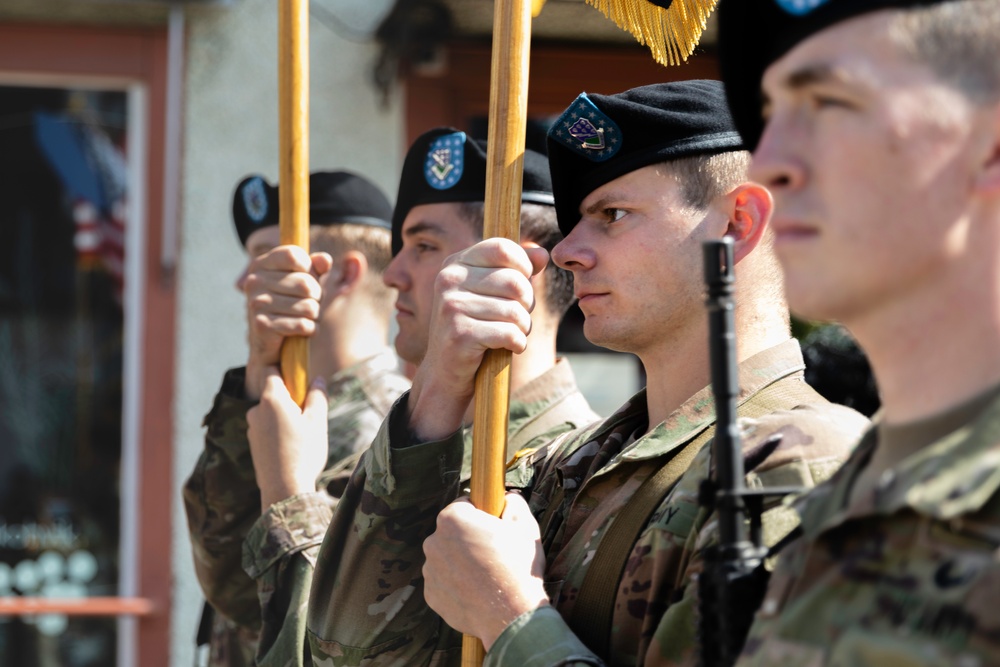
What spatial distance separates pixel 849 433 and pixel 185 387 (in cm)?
382

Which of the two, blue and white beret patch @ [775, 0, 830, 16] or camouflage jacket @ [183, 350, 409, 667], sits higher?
blue and white beret patch @ [775, 0, 830, 16]

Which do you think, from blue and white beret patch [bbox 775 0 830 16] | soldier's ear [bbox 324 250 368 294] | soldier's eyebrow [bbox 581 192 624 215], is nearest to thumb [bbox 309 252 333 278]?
soldier's eyebrow [bbox 581 192 624 215]

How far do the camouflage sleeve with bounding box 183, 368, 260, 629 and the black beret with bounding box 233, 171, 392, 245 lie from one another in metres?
0.91

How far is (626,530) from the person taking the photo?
76.3 inches

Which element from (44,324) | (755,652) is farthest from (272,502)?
(44,324)

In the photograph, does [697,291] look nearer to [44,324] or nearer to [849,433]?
[849,433]

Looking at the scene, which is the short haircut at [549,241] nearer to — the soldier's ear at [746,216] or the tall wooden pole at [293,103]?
the tall wooden pole at [293,103]

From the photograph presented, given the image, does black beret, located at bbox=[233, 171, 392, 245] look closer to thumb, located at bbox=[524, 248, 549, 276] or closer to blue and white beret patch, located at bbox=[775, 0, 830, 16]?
thumb, located at bbox=[524, 248, 549, 276]

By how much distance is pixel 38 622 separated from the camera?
17.0 ft

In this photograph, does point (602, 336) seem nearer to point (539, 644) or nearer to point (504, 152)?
point (504, 152)

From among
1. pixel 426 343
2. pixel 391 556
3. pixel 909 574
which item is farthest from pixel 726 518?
pixel 426 343

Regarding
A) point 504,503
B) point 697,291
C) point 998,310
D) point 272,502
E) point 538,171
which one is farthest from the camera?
point 538,171

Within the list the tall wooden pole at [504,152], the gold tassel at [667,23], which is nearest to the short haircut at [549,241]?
the gold tassel at [667,23]

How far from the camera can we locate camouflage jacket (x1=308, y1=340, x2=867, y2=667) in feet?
5.73
